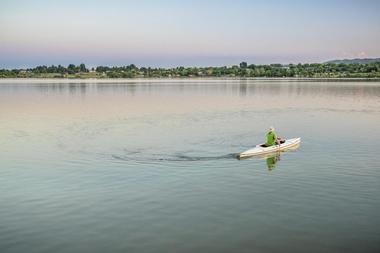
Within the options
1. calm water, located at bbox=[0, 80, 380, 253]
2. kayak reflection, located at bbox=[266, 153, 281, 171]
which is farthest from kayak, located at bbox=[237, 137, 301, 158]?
calm water, located at bbox=[0, 80, 380, 253]

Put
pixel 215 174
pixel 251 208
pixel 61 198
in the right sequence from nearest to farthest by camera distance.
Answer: pixel 251 208 < pixel 61 198 < pixel 215 174

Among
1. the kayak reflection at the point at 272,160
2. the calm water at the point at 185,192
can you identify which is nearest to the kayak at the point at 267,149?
the kayak reflection at the point at 272,160

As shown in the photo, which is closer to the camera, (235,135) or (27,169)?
(27,169)

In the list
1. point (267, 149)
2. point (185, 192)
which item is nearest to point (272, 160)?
point (267, 149)

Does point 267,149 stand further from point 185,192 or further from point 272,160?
point 185,192

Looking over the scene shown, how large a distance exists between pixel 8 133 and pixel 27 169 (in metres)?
21.0

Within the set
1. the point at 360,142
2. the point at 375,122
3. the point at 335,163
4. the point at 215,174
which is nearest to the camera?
the point at 215,174

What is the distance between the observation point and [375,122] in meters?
62.2

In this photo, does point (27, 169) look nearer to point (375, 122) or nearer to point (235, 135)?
point (235, 135)

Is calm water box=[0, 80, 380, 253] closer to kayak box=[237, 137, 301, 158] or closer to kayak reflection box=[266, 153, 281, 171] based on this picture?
kayak reflection box=[266, 153, 281, 171]

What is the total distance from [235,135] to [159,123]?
14.7 meters

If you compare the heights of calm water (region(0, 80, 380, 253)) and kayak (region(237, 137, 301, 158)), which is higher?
kayak (region(237, 137, 301, 158))

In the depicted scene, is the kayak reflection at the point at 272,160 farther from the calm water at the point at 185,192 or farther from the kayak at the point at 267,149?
the kayak at the point at 267,149

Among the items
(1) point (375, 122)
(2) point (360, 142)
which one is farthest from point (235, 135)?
(1) point (375, 122)
